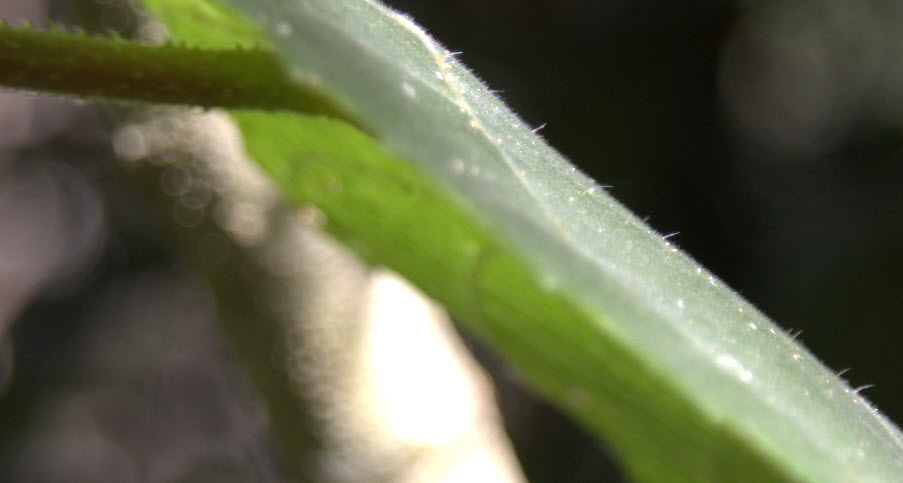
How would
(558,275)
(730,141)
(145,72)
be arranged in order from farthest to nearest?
(730,141), (145,72), (558,275)

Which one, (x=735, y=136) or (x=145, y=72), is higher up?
(x=145, y=72)

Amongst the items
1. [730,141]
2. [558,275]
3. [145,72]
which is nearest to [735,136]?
[730,141]

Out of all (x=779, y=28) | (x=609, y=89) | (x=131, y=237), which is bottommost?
(x=131, y=237)

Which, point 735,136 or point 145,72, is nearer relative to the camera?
point 145,72

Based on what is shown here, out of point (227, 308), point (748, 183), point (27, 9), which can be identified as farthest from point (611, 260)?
point (27, 9)

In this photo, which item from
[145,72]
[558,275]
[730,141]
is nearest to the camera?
[558,275]

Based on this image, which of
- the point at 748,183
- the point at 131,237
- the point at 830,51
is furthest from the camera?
the point at 131,237

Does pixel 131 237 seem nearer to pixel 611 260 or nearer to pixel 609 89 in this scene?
pixel 609 89

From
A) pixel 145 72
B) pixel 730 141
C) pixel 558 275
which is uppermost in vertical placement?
pixel 558 275

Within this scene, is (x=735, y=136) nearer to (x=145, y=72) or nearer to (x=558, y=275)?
(x=145, y=72)
